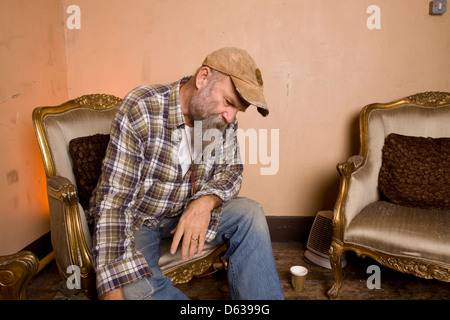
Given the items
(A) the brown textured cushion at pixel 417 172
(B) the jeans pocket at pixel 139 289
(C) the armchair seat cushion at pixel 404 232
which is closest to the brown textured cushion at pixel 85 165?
(B) the jeans pocket at pixel 139 289

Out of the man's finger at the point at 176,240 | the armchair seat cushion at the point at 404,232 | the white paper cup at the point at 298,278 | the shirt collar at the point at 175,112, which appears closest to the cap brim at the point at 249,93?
the shirt collar at the point at 175,112

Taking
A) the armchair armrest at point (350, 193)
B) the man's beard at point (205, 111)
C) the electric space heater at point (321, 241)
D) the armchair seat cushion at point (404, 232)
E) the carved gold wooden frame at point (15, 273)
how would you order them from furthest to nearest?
the electric space heater at point (321, 241) < the armchair armrest at point (350, 193) < the armchair seat cushion at point (404, 232) < the man's beard at point (205, 111) < the carved gold wooden frame at point (15, 273)

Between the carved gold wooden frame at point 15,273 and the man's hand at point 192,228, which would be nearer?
the carved gold wooden frame at point 15,273

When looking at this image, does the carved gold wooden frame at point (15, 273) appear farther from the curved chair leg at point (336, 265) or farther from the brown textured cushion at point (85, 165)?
the curved chair leg at point (336, 265)

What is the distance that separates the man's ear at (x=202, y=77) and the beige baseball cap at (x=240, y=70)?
2 centimetres

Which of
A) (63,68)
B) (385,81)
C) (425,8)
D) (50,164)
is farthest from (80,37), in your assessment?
(425,8)

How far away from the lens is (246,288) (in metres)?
1.14

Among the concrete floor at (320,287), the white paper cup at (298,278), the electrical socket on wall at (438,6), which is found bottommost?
the concrete floor at (320,287)

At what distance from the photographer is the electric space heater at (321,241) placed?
2119 mm

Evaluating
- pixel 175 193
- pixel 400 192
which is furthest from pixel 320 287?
pixel 175 193

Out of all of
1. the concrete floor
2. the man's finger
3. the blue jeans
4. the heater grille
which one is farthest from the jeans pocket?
the heater grille

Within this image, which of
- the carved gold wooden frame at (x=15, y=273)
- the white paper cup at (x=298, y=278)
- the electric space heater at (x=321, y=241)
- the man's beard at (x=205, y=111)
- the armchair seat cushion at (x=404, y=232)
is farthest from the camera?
the electric space heater at (x=321, y=241)

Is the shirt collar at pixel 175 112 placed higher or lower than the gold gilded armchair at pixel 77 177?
higher

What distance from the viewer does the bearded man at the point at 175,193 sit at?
Result: 3.34 feet
